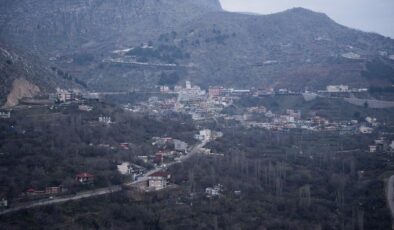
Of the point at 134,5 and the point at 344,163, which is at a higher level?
the point at 134,5

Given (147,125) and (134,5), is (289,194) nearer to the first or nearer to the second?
(147,125)

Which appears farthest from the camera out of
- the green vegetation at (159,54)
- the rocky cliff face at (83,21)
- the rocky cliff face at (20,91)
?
the rocky cliff face at (83,21)

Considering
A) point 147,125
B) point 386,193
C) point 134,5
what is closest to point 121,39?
point 134,5

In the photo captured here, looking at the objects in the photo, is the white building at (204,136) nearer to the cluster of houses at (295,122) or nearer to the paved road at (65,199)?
the cluster of houses at (295,122)

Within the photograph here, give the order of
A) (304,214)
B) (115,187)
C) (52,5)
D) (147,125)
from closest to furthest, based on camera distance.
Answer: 1. (304,214)
2. (115,187)
3. (147,125)
4. (52,5)

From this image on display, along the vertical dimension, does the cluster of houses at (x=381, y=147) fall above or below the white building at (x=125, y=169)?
above

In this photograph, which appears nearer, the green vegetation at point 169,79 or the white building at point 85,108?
the white building at point 85,108

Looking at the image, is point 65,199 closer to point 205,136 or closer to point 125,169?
point 125,169

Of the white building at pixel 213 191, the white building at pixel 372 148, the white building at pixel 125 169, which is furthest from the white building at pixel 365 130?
the white building at pixel 125 169

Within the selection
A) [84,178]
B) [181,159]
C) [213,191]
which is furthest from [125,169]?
[213,191]
